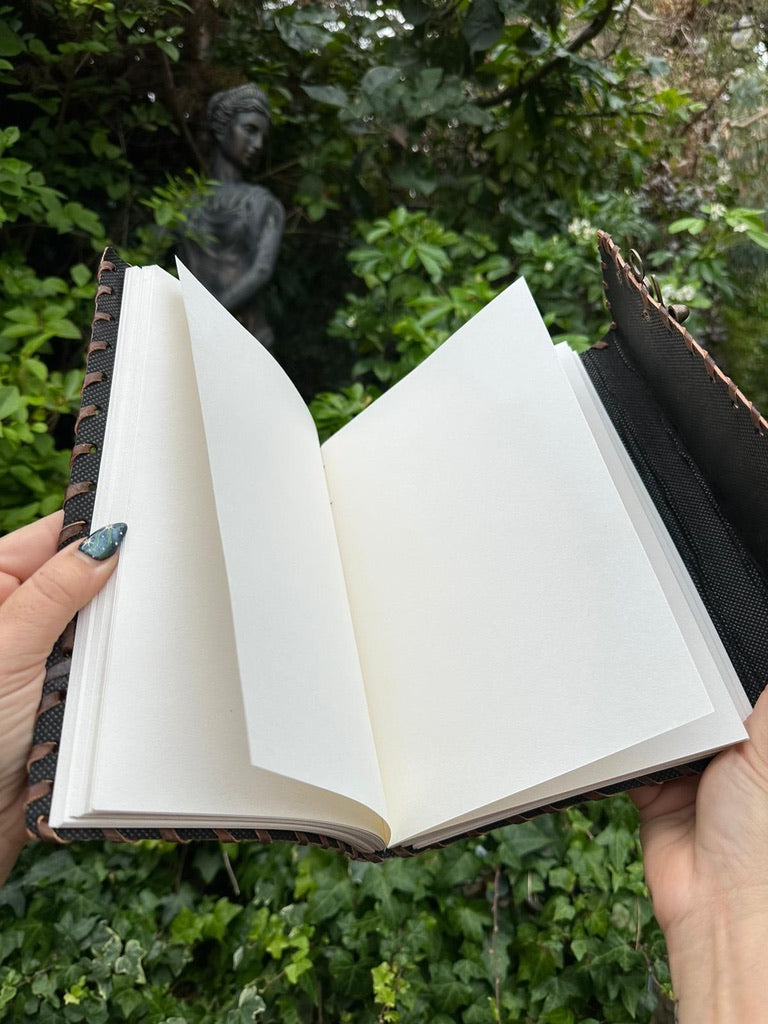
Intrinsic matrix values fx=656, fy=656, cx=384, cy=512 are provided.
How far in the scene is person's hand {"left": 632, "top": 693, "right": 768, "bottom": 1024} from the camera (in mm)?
724

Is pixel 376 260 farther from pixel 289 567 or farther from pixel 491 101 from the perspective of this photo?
pixel 289 567

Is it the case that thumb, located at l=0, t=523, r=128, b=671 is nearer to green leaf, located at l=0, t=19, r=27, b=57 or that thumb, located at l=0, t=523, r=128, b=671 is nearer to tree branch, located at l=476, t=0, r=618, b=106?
green leaf, located at l=0, t=19, r=27, b=57

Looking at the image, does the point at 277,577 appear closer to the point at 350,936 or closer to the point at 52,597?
the point at 52,597

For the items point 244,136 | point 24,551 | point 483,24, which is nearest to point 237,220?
point 244,136

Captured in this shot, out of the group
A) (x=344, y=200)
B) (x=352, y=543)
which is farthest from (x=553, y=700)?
(x=344, y=200)

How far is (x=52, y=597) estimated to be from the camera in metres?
0.74

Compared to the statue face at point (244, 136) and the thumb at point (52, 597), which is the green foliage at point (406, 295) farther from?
the thumb at point (52, 597)

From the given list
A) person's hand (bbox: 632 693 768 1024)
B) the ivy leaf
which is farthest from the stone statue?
person's hand (bbox: 632 693 768 1024)

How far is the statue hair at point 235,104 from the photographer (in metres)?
2.29

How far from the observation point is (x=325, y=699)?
2.49 feet

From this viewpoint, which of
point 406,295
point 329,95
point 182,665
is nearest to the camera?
point 182,665

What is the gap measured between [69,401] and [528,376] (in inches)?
42.0

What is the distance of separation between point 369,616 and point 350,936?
704 millimetres

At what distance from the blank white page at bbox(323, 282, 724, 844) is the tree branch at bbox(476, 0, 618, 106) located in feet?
5.77
